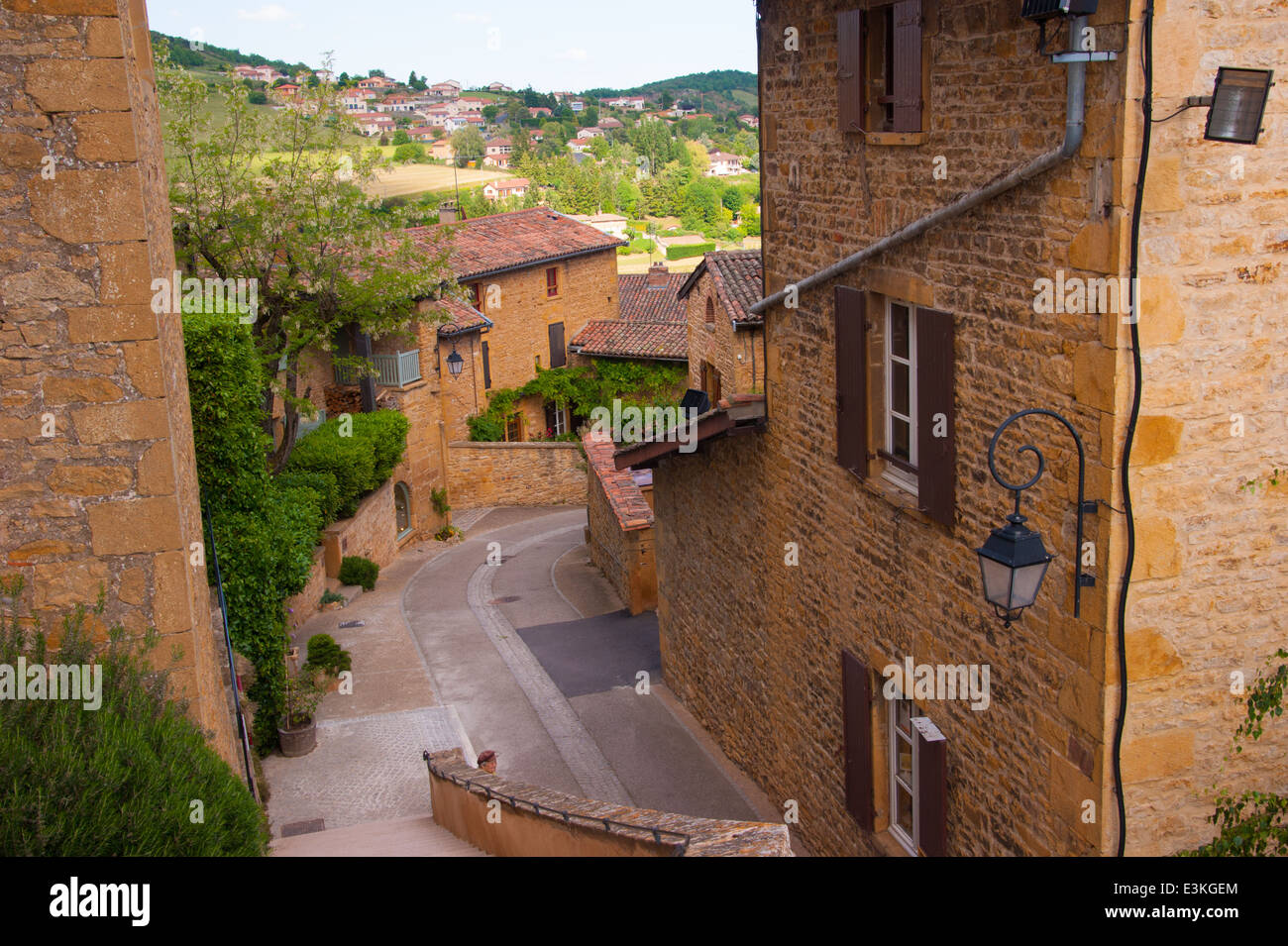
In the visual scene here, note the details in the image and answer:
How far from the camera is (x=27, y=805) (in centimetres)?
526

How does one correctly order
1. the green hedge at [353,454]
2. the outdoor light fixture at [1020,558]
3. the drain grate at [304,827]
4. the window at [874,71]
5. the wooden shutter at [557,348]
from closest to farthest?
the outdoor light fixture at [1020,558] < the window at [874,71] < the drain grate at [304,827] < the green hedge at [353,454] < the wooden shutter at [557,348]

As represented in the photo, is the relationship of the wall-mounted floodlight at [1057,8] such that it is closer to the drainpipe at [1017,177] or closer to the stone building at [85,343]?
the drainpipe at [1017,177]

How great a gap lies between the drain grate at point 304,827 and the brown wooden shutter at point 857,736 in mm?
5509

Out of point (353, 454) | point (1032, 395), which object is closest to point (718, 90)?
point (353, 454)

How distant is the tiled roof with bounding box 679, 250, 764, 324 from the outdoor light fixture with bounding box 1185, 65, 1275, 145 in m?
10.9

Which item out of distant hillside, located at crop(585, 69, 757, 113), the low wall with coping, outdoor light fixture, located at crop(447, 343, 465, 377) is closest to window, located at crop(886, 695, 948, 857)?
the low wall with coping

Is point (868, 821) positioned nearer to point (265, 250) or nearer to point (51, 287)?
point (51, 287)

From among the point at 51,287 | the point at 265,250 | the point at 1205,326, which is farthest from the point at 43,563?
the point at 265,250

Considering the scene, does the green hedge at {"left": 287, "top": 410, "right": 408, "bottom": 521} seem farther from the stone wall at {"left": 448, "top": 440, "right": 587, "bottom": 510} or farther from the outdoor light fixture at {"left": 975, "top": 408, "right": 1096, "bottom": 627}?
the outdoor light fixture at {"left": 975, "top": 408, "right": 1096, "bottom": 627}

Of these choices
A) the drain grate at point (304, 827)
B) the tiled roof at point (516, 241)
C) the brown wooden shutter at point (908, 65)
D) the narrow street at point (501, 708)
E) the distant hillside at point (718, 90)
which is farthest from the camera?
the distant hillside at point (718, 90)

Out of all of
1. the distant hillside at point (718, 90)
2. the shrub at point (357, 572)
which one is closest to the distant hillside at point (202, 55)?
the shrub at point (357, 572)

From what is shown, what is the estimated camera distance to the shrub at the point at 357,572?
22.3 m

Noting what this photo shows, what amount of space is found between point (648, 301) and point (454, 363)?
40.3ft
